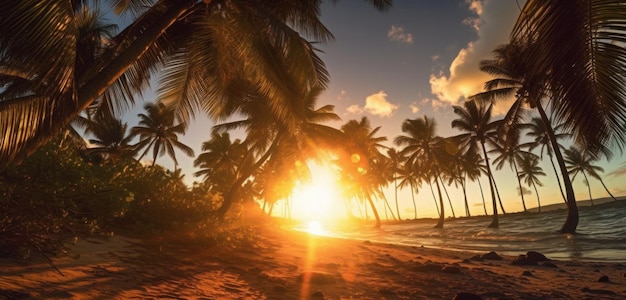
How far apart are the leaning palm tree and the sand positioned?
3.21 m

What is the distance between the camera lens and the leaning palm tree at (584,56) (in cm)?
279

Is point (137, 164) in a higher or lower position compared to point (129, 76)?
lower

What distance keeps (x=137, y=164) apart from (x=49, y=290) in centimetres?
418

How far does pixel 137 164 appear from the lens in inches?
268

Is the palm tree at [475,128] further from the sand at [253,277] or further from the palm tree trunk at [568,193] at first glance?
the sand at [253,277]

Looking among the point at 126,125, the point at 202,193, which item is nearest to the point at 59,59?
the point at 202,193

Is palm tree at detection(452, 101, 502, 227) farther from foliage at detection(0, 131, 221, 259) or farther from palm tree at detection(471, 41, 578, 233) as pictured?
foliage at detection(0, 131, 221, 259)

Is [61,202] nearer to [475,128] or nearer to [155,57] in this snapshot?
[155,57]

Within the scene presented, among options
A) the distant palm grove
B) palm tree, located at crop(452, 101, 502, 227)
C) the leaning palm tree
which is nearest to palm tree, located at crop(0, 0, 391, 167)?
the distant palm grove

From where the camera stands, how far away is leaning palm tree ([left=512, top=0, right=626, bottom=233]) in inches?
110

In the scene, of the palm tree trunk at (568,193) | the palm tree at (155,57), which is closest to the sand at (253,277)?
the palm tree at (155,57)

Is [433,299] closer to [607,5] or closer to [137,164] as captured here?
[607,5]

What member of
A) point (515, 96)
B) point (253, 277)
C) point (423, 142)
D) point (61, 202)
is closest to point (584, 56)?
point (253, 277)

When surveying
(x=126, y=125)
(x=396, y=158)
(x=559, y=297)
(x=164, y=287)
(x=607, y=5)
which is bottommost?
(x=559, y=297)
